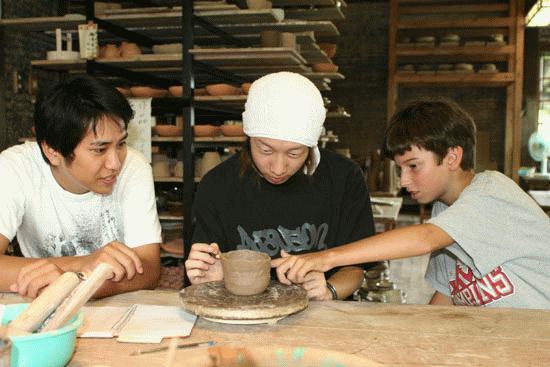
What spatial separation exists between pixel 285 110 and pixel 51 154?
877 mm

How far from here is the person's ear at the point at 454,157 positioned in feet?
6.25

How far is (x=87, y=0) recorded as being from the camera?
4770 mm

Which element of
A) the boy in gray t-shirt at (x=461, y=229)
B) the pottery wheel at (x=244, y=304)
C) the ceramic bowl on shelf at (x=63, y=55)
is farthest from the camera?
the ceramic bowl on shelf at (x=63, y=55)

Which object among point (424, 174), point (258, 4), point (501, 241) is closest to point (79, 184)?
point (424, 174)

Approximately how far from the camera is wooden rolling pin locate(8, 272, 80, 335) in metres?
1.00

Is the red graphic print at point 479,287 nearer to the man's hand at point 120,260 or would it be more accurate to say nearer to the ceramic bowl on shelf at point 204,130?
the man's hand at point 120,260

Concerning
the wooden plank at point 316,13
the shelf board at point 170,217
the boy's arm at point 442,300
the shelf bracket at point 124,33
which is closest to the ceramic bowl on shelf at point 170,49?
the shelf bracket at point 124,33

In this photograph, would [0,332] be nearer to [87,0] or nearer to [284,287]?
[284,287]

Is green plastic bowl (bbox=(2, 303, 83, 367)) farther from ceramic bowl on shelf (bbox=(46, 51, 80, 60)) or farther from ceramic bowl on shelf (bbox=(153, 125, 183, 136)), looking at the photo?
ceramic bowl on shelf (bbox=(46, 51, 80, 60))

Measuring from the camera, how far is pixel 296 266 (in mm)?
1542

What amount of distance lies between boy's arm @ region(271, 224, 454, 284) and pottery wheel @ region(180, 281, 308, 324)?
0.27 feet

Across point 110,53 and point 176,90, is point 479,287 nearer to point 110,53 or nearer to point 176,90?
point 176,90

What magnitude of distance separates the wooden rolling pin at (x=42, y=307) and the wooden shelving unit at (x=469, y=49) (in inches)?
373

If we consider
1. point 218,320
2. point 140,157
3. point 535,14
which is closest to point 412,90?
point 535,14
